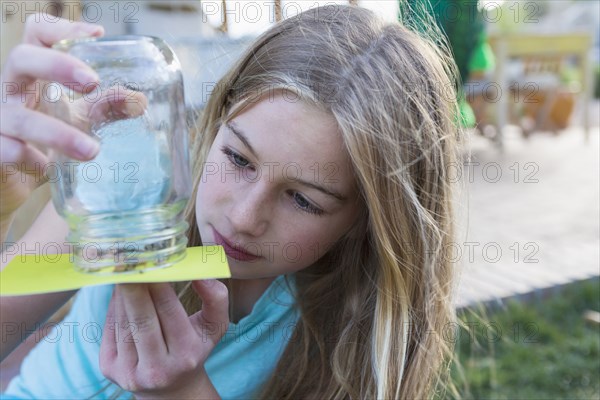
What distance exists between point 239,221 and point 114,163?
26 centimetres

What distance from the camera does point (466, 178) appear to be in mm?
A: 1357

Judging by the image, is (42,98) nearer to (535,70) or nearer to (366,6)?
(366,6)

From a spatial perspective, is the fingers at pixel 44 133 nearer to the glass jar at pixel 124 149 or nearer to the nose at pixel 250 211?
the glass jar at pixel 124 149

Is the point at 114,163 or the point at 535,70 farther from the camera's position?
the point at 535,70

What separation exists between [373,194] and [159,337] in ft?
1.47

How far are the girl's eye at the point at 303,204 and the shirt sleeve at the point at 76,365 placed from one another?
459 millimetres

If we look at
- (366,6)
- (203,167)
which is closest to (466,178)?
(366,6)

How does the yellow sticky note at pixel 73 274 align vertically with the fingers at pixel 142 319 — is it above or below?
above

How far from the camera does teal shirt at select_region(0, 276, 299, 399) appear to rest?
4.38ft

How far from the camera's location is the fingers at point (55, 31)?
2.63ft

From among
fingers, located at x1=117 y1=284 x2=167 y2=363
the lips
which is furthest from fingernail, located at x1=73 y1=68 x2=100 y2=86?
the lips

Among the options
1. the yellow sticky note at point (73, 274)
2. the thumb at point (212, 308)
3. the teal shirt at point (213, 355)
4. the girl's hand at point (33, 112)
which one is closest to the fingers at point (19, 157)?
the girl's hand at point (33, 112)

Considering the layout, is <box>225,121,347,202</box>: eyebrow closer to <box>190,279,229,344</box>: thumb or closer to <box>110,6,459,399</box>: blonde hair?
<box>110,6,459,399</box>: blonde hair

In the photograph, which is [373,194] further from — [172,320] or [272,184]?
[172,320]
